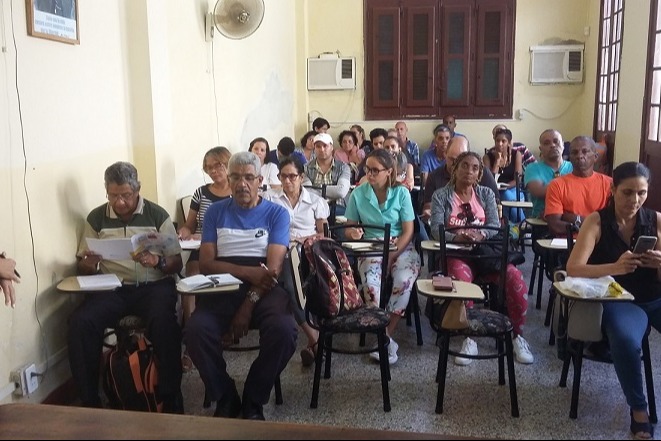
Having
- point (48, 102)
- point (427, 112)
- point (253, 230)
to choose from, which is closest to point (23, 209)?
point (48, 102)

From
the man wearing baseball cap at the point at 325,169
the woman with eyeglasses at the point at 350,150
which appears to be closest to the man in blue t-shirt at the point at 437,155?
the man wearing baseball cap at the point at 325,169

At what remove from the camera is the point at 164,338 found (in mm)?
2992

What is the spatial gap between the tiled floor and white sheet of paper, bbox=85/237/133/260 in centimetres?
81

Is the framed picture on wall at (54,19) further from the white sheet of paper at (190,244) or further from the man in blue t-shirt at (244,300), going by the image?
the white sheet of paper at (190,244)

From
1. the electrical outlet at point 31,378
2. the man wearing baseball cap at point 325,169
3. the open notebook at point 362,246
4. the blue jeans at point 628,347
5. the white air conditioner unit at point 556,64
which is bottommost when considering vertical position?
the electrical outlet at point 31,378

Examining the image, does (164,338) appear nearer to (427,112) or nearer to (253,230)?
(253,230)

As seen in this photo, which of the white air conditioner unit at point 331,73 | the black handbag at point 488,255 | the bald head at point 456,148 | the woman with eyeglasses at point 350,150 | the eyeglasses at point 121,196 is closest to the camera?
the eyeglasses at point 121,196

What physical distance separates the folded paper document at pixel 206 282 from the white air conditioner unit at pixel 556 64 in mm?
6654

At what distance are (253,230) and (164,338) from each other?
702mm

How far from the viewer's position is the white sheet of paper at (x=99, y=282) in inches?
116

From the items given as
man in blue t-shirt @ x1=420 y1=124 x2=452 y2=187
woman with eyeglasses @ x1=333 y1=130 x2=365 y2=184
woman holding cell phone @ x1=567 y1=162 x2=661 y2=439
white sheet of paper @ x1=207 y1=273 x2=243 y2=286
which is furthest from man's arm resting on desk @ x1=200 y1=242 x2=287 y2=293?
woman with eyeglasses @ x1=333 y1=130 x2=365 y2=184

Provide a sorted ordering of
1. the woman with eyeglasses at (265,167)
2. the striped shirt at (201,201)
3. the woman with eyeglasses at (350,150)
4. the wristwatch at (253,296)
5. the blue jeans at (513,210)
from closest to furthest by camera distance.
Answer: the wristwatch at (253,296) < the striped shirt at (201,201) < the blue jeans at (513,210) < the woman with eyeglasses at (265,167) < the woman with eyeglasses at (350,150)

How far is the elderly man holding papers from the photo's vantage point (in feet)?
9.79

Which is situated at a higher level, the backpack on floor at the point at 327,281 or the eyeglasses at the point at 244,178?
the eyeglasses at the point at 244,178
